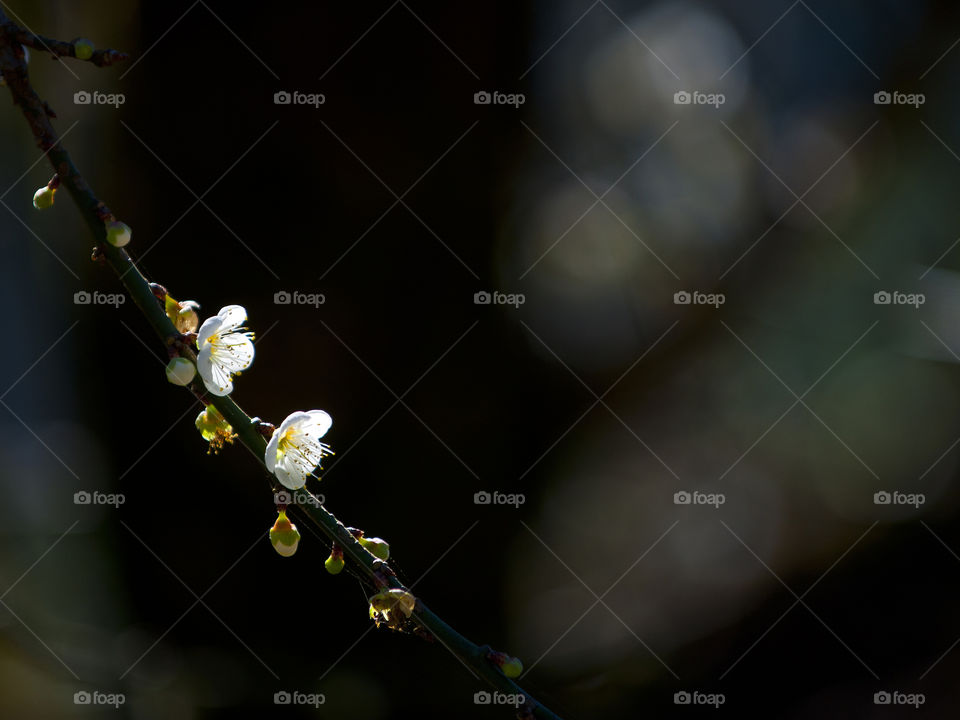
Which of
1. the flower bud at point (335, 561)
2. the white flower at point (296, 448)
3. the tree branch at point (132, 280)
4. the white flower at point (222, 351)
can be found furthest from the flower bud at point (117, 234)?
the flower bud at point (335, 561)

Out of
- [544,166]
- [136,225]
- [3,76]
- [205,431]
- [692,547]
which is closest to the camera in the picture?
[3,76]

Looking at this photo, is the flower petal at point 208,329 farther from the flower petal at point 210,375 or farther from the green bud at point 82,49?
the green bud at point 82,49

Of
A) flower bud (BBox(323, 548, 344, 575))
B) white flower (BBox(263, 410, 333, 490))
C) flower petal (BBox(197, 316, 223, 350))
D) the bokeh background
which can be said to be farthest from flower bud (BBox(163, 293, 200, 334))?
the bokeh background

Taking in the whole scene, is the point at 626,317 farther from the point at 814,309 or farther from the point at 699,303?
the point at 814,309

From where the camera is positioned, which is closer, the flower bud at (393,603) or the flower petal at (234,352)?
the flower bud at (393,603)

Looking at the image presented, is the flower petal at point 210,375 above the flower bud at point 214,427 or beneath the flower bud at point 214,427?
above

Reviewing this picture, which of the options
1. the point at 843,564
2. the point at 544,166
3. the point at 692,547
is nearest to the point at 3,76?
the point at 544,166
